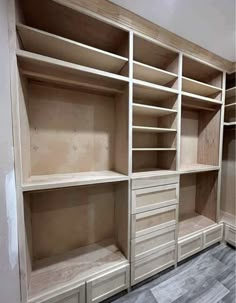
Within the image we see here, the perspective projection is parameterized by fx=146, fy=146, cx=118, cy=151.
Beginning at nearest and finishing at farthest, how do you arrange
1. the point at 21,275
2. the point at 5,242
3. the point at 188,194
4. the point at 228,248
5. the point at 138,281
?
the point at 5,242, the point at 21,275, the point at 138,281, the point at 228,248, the point at 188,194

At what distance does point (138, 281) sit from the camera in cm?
141

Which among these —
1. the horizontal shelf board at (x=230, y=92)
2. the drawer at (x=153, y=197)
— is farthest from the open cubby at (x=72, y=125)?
the horizontal shelf board at (x=230, y=92)

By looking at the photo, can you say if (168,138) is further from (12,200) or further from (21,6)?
(21,6)

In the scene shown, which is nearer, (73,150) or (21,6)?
(21,6)

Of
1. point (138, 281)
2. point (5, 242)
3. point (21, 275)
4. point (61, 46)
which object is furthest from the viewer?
point (138, 281)

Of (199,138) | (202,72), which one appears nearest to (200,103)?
(202,72)

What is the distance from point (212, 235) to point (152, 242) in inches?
41.4

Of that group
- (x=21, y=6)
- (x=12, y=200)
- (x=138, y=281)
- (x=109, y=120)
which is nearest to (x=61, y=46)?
(x=21, y=6)

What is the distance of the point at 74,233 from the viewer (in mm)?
1510

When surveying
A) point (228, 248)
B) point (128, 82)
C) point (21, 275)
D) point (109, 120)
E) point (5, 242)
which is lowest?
point (228, 248)

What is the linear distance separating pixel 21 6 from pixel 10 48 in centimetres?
40

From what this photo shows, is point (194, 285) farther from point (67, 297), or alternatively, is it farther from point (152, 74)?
point (152, 74)

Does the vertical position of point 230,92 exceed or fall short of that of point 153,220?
it exceeds it

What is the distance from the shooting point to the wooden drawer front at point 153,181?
1.35 meters
